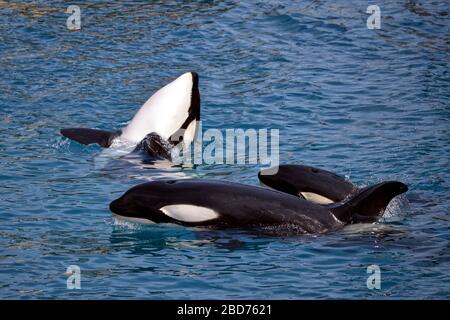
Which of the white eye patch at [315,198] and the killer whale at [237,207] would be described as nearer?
the killer whale at [237,207]

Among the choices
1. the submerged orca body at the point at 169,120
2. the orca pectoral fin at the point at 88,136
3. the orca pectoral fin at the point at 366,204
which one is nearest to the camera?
the orca pectoral fin at the point at 366,204

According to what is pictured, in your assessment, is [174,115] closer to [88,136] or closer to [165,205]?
[88,136]

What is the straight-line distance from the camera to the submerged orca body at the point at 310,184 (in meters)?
10.6

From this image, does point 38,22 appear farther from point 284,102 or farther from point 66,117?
point 284,102

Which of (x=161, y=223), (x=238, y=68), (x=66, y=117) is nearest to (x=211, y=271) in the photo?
(x=161, y=223)

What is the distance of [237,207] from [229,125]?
5027mm

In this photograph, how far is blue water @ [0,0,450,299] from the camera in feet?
30.2

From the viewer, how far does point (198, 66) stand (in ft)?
56.8

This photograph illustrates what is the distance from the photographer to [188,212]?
9773mm

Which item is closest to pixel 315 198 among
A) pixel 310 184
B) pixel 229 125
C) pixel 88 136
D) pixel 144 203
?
pixel 310 184

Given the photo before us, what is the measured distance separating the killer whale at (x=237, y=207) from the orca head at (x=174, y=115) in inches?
131

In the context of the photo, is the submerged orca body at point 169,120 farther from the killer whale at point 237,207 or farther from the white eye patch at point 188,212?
the white eye patch at point 188,212

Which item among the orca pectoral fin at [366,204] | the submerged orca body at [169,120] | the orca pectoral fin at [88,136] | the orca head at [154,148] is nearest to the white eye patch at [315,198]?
the orca pectoral fin at [366,204]

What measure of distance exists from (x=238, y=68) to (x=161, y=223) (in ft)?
25.2
